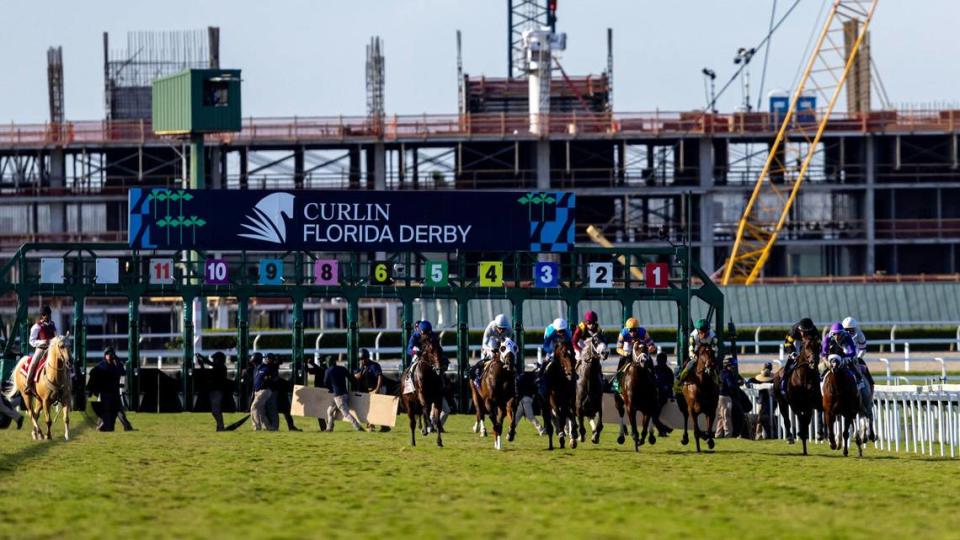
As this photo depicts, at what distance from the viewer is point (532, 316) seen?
74.7m

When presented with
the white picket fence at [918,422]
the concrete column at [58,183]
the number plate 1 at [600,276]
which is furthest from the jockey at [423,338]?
the concrete column at [58,183]

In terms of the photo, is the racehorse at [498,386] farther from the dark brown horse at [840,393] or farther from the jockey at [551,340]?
the dark brown horse at [840,393]

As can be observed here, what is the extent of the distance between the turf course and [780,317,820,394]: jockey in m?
1.08

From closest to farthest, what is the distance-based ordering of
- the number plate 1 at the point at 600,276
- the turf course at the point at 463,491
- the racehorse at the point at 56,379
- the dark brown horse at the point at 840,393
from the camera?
the turf course at the point at 463,491 < the dark brown horse at the point at 840,393 < the racehorse at the point at 56,379 < the number plate 1 at the point at 600,276

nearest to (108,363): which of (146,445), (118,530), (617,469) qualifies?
(146,445)

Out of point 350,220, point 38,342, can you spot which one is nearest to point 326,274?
point 350,220

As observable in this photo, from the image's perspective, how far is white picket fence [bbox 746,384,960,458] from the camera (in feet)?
89.3

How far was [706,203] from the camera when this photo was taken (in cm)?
9425

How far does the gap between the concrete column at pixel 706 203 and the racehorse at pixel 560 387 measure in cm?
6591

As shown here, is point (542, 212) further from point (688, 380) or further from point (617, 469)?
point (617, 469)

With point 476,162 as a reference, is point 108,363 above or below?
below

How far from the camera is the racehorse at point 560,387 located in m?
28.1

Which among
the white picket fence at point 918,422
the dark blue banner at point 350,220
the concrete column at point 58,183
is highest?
the concrete column at point 58,183

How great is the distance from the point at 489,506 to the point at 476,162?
75027 millimetres
